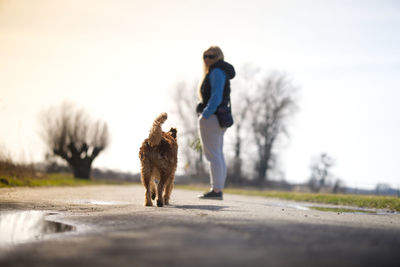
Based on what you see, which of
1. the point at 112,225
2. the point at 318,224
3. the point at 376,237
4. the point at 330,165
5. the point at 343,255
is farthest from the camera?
the point at 330,165

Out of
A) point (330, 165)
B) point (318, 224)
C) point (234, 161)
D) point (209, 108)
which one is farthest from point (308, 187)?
point (318, 224)

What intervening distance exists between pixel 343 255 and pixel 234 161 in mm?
38390

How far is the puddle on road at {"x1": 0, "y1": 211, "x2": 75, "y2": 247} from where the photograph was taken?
444cm

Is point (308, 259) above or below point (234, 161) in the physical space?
below

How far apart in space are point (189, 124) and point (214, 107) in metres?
35.6

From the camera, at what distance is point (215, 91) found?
30.9 ft

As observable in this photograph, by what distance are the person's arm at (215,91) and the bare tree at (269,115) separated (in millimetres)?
34714

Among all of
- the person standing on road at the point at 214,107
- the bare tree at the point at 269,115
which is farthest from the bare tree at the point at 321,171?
the person standing on road at the point at 214,107

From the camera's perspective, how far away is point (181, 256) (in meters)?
3.33

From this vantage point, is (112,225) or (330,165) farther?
(330,165)

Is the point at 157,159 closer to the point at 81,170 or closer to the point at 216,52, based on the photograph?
the point at 216,52

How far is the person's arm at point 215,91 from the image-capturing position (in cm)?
939

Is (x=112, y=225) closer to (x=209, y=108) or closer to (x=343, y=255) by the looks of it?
(x=343, y=255)

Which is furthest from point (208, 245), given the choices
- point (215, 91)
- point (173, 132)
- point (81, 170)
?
point (81, 170)
